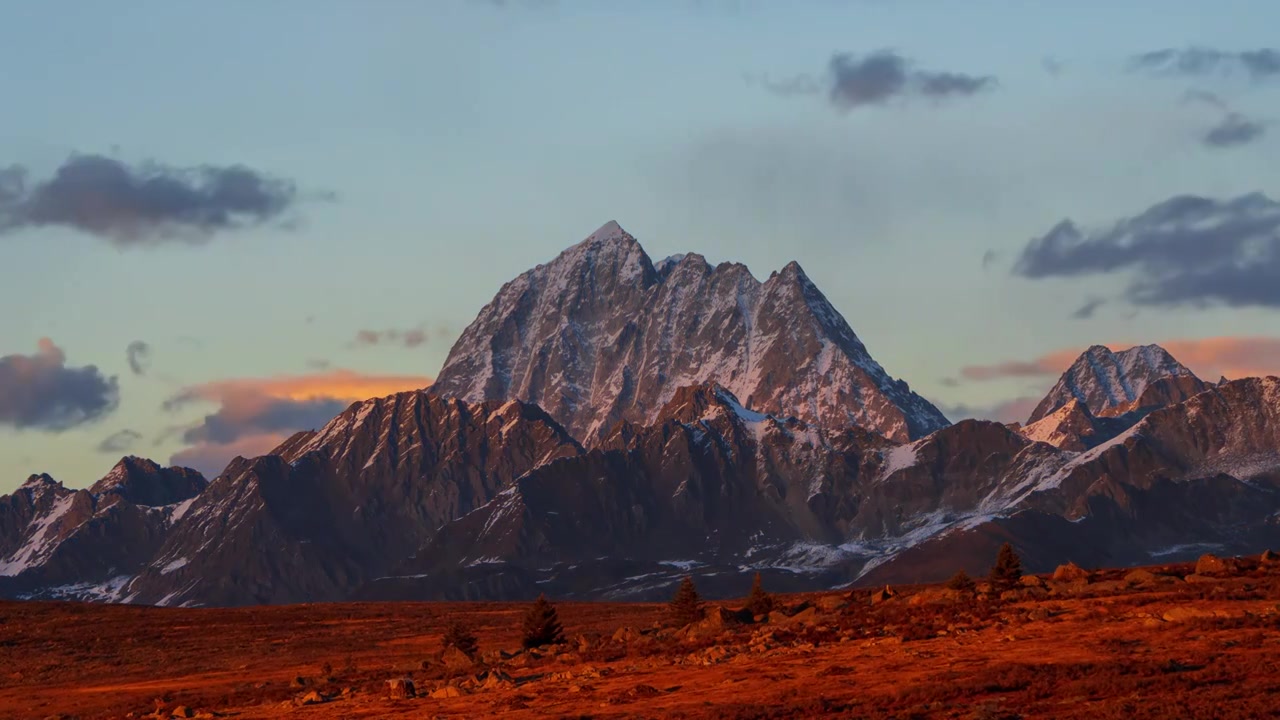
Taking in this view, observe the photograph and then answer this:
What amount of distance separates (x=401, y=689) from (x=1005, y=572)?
37.9 meters

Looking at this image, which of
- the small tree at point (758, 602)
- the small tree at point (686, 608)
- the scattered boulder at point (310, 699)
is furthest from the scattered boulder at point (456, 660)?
the small tree at point (758, 602)

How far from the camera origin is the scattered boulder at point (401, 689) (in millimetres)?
82438

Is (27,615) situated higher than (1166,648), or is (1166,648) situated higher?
(27,615)

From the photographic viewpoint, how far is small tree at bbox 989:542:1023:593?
325ft

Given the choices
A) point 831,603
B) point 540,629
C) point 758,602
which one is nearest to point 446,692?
point 540,629

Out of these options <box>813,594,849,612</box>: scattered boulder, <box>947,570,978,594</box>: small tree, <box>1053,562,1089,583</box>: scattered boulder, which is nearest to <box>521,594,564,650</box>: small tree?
<box>813,594,849,612</box>: scattered boulder

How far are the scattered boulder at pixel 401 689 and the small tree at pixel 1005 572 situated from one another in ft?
112

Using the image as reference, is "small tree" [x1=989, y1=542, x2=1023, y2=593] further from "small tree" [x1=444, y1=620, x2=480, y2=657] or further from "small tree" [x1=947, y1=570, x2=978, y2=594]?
"small tree" [x1=444, y1=620, x2=480, y2=657]

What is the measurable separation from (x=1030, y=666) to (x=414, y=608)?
126191 mm

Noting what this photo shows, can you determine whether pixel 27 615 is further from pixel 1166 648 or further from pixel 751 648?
pixel 1166 648

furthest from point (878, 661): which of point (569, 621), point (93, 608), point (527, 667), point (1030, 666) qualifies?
point (93, 608)

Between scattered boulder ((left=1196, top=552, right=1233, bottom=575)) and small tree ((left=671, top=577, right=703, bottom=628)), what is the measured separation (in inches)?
1168

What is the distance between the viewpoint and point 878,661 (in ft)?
249

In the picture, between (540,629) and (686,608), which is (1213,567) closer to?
(686,608)
